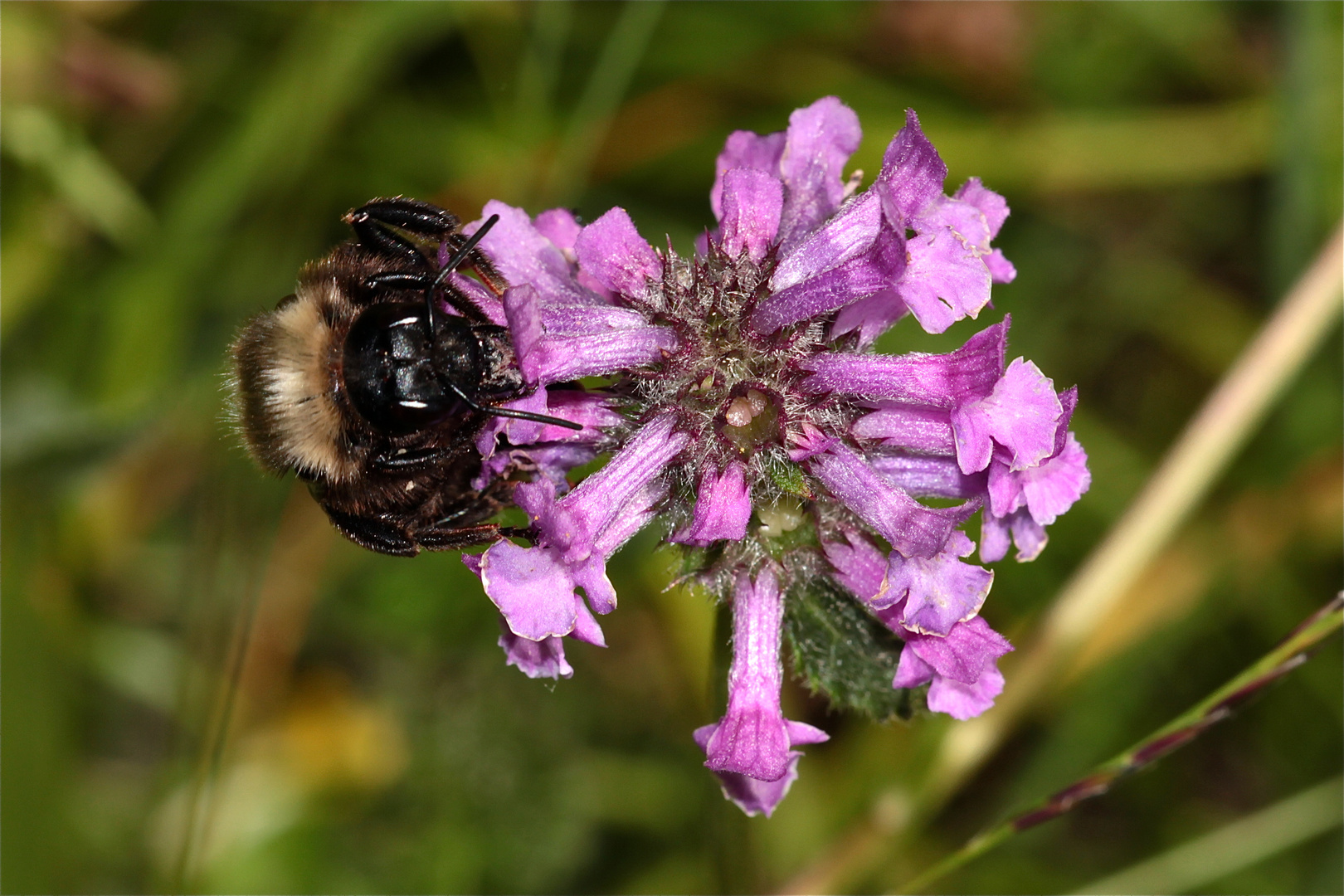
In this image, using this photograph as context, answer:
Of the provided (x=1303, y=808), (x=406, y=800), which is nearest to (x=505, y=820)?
(x=406, y=800)

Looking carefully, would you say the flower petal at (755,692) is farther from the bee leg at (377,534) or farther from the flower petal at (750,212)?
the bee leg at (377,534)

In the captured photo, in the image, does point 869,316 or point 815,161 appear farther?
point 815,161

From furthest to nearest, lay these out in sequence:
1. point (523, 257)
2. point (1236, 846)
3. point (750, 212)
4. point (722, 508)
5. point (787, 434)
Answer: point (1236, 846), point (523, 257), point (750, 212), point (787, 434), point (722, 508)

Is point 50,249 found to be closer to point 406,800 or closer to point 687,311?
point 406,800

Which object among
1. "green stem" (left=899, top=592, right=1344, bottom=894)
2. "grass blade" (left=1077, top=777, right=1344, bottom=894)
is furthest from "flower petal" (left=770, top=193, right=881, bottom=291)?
"grass blade" (left=1077, top=777, right=1344, bottom=894)

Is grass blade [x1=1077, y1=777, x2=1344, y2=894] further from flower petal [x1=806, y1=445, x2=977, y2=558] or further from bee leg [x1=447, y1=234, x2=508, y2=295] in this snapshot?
bee leg [x1=447, y1=234, x2=508, y2=295]

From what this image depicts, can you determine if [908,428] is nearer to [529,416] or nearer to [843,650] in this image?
[843,650]

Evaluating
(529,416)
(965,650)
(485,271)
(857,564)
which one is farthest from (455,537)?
(965,650)

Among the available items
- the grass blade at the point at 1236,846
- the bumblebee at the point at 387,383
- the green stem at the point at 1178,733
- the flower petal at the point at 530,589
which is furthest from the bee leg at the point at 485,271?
the grass blade at the point at 1236,846
